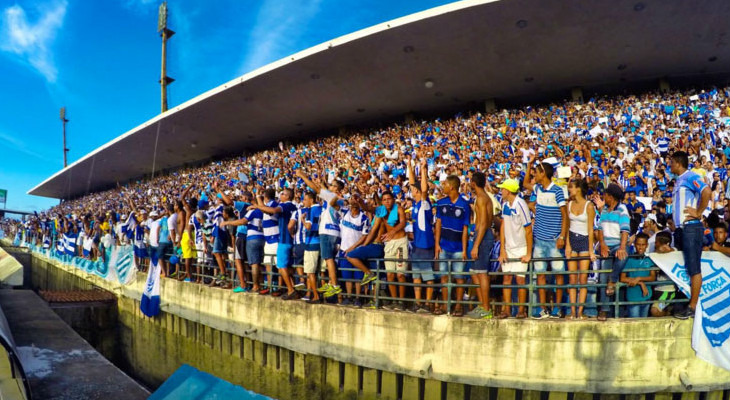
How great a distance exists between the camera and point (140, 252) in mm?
12883

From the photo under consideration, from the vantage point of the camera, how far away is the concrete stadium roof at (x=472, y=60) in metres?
16.0

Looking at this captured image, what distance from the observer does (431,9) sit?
1623 cm

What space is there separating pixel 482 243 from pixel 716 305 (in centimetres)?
264

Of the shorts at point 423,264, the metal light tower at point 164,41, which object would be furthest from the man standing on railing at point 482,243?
the metal light tower at point 164,41

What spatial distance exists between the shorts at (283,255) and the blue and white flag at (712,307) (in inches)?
211

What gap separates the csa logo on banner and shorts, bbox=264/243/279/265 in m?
6.14

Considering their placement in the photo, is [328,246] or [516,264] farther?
[328,246]

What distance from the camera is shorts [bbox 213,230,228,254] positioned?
29.9 feet

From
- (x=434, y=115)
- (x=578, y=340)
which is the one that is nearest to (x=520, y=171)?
(x=578, y=340)

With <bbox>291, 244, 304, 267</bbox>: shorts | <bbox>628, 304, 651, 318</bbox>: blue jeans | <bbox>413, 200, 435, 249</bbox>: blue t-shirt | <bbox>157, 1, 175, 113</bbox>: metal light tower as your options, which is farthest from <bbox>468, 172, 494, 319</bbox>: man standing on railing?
<bbox>157, 1, 175, 113</bbox>: metal light tower

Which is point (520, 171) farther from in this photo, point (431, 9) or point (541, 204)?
point (431, 9)

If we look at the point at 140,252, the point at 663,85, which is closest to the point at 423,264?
the point at 140,252

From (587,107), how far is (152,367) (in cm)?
1819

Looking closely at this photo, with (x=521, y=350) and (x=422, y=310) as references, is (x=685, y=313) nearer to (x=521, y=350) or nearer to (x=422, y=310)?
(x=521, y=350)
